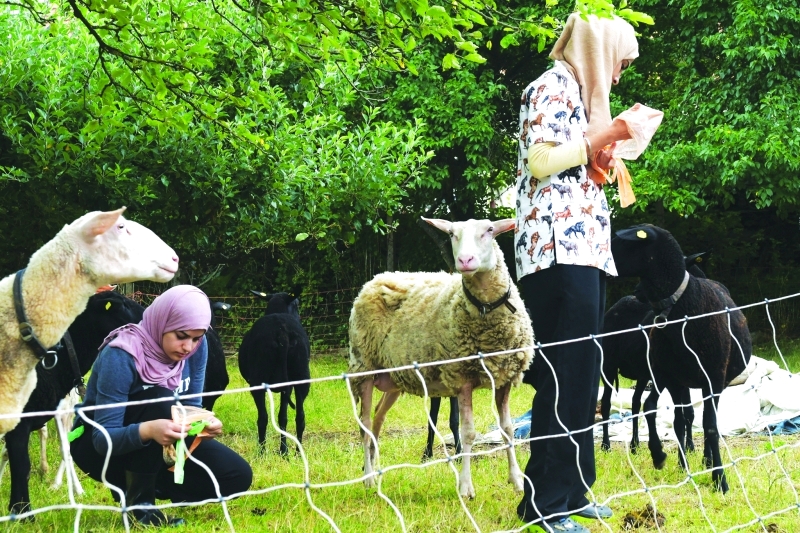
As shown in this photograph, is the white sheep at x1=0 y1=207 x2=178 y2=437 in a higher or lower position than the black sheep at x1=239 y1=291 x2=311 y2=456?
higher

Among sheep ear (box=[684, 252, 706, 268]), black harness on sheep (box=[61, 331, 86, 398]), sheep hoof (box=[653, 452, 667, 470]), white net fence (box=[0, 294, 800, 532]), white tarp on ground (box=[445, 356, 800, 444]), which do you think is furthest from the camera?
white tarp on ground (box=[445, 356, 800, 444])

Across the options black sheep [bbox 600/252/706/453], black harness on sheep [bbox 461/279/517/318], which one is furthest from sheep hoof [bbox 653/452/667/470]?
black harness on sheep [bbox 461/279/517/318]

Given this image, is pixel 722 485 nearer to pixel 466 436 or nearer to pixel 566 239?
pixel 466 436

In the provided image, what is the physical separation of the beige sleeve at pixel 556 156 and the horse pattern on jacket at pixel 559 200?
45 millimetres

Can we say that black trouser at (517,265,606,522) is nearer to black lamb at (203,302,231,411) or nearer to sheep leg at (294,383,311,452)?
sheep leg at (294,383,311,452)

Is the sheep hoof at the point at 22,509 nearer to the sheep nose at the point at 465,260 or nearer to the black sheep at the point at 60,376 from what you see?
the black sheep at the point at 60,376

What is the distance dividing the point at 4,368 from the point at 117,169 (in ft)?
11.6

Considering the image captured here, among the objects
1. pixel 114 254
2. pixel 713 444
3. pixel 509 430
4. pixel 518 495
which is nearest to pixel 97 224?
pixel 114 254

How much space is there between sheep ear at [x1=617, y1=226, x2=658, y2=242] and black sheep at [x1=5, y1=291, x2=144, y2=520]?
321cm

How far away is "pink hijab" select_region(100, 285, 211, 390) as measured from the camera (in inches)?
156

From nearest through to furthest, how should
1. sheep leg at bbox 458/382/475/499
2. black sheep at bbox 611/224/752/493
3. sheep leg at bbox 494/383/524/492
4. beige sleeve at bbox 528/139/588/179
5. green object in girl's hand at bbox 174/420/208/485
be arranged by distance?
1. green object in girl's hand at bbox 174/420/208/485
2. beige sleeve at bbox 528/139/588/179
3. sheep leg at bbox 458/382/475/499
4. sheep leg at bbox 494/383/524/492
5. black sheep at bbox 611/224/752/493

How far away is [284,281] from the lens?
16.3m

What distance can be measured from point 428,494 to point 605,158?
86.9 inches

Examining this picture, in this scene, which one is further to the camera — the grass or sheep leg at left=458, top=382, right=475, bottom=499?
sheep leg at left=458, top=382, right=475, bottom=499
